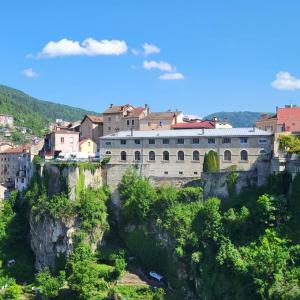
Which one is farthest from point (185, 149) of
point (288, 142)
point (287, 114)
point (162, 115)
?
point (287, 114)

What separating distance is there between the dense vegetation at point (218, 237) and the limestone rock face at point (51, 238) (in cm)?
578

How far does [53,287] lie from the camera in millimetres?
48969

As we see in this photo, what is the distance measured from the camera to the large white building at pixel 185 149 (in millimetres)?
53656

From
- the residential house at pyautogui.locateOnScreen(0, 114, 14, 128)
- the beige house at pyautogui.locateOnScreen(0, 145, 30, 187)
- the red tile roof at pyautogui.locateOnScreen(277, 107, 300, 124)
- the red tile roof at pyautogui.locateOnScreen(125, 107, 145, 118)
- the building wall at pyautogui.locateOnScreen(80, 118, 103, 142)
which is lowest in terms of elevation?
the beige house at pyautogui.locateOnScreen(0, 145, 30, 187)

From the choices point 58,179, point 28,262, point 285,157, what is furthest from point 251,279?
point 28,262

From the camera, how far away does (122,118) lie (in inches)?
2842

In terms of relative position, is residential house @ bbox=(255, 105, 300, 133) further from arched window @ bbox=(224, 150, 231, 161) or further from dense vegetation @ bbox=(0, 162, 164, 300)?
dense vegetation @ bbox=(0, 162, 164, 300)

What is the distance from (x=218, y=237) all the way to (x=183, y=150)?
13.8 meters

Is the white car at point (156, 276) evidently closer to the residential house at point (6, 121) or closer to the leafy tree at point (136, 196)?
the leafy tree at point (136, 196)

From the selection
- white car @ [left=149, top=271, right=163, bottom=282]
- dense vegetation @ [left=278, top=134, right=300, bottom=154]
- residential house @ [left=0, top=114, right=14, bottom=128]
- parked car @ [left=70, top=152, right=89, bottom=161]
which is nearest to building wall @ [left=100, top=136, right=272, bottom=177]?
parked car @ [left=70, top=152, right=89, bottom=161]

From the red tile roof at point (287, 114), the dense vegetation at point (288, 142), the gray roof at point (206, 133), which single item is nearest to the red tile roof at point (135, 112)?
the gray roof at point (206, 133)

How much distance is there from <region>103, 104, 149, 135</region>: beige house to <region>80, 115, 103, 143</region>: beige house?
1509 millimetres

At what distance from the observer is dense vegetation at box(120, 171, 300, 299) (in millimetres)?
38500

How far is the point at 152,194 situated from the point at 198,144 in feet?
24.8
